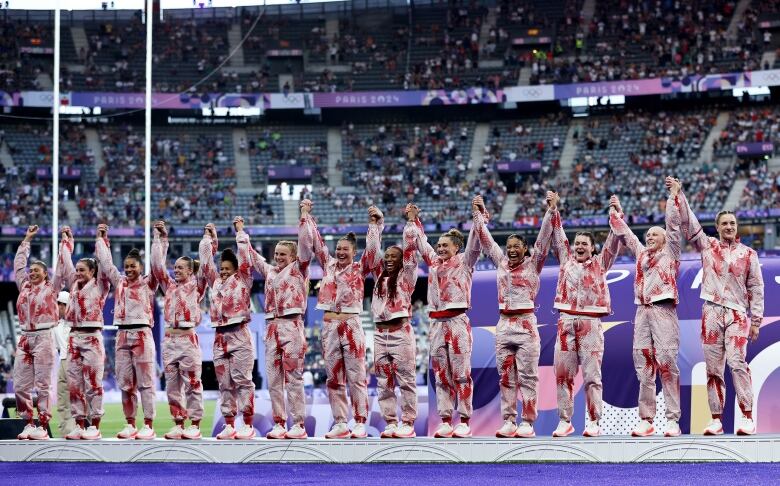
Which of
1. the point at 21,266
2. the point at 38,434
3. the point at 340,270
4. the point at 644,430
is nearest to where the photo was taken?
the point at 644,430

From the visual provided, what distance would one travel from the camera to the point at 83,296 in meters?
12.9

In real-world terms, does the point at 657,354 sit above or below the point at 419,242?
below

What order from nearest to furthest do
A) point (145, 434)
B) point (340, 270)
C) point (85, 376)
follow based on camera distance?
point (340, 270)
point (145, 434)
point (85, 376)

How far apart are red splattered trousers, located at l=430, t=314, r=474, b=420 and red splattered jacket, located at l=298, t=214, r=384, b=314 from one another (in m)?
0.98

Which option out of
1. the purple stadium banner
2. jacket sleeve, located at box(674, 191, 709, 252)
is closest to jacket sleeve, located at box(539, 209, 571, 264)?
jacket sleeve, located at box(674, 191, 709, 252)

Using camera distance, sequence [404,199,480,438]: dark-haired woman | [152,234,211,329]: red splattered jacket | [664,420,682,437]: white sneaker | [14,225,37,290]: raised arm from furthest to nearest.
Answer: [14,225,37,290]: raised arm, [152,234,211,329]: red splattered jacket, [404,199,480,438]: dark-haired woman, [664,420,682,437]: white sneaker

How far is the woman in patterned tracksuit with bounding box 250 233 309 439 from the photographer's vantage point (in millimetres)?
11984

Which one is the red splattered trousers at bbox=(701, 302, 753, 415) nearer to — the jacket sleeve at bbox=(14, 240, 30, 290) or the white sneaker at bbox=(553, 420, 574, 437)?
the white sneaker at bbox=(553, 420, 574, 437)

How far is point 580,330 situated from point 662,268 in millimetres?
984

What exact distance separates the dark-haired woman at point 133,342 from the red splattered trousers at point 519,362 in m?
3.91

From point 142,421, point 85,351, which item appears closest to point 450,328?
point 85,351

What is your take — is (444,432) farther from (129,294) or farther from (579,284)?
(129,294)

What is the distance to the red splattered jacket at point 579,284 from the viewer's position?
11.3 m

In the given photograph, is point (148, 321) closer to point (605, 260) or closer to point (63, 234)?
point (63, 234)
